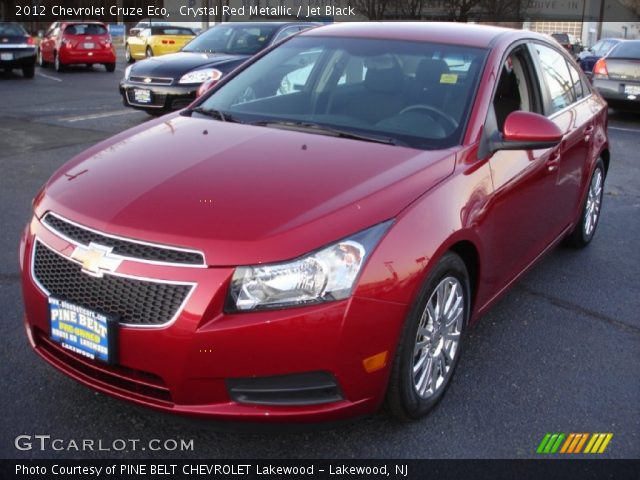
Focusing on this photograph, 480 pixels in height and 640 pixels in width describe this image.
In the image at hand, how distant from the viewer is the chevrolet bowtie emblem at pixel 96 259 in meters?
2.54

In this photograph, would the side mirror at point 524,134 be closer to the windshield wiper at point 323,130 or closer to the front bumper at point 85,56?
the windshield wiper at point 323,130

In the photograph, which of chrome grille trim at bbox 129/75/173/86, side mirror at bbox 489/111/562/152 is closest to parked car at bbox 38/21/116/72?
chrome grille trim at bbox 129/75/173/86

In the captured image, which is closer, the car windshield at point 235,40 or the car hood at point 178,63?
the car hood at point 178,63

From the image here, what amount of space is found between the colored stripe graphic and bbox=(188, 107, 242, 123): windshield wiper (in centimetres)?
213

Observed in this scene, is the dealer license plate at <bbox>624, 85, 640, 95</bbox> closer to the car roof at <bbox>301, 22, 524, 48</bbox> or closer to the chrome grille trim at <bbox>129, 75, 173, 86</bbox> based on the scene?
the chrome grille trim at <bbox>129, 75, 173, 86</bbox>

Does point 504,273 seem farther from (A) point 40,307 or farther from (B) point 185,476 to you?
(A) point 40,307

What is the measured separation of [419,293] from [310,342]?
1.70 ft

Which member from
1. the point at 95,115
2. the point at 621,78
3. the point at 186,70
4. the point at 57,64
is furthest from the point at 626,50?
the point at 57,64

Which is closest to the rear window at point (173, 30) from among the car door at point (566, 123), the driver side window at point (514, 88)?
the car door at point (566, 123)

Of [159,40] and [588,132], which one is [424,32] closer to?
[588,132]

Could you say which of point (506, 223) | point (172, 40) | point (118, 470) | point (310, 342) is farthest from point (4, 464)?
point (172, 40)

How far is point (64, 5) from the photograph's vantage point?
157 feet

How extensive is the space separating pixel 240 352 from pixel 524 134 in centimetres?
177

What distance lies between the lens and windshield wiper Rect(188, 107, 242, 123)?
3795 millimetres
